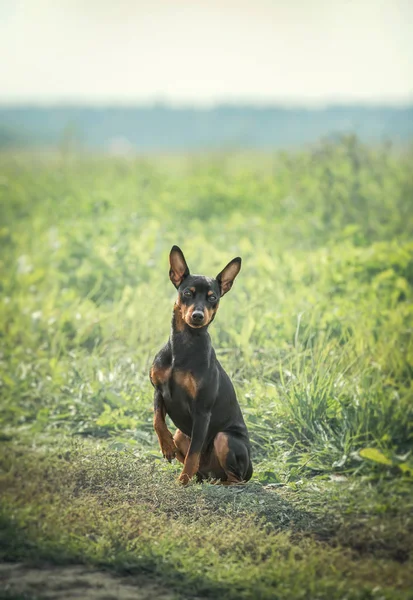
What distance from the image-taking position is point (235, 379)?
6141mm

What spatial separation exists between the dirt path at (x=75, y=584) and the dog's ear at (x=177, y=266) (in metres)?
1.55

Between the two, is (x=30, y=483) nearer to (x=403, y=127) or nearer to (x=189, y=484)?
(x=189, y=484)

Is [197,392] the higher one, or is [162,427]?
[197,392]

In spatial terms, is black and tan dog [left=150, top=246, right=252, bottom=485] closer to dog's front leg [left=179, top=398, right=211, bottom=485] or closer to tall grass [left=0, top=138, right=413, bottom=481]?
dog's front leg [left=179, top=398, right=211, bottom=485]

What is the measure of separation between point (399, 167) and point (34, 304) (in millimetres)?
6269

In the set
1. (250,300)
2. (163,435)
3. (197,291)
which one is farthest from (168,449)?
(250,300)

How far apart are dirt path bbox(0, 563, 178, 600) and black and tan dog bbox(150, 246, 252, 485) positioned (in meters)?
0.78

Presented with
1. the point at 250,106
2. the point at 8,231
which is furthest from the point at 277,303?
the point at 250,106

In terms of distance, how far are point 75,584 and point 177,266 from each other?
167 cm

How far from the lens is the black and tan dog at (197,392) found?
434 cm

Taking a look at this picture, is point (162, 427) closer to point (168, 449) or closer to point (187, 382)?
point (168, 449)

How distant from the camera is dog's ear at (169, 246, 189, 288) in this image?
14.6 ft

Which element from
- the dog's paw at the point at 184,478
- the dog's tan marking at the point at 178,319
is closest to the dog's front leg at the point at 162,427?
the dog's paw at the point at 184,478

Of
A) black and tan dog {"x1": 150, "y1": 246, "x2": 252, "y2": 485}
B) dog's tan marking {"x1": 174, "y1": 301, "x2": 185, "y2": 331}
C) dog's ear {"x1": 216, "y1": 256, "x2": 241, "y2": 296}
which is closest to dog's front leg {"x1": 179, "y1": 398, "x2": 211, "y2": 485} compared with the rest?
black and tan dog {"x1": 150, "y1": 246, "x2": 252, "y2": 485}
